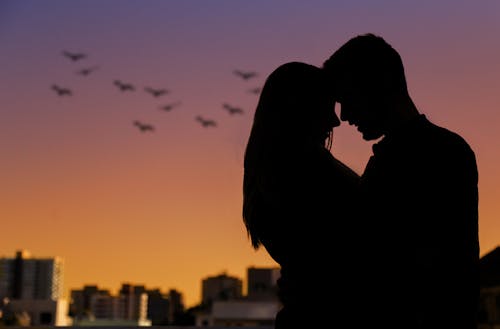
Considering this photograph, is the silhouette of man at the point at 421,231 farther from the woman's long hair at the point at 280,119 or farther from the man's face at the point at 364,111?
the woman's long hair at the point at 280,119

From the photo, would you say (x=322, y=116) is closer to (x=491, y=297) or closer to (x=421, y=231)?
(x=421, y=231)

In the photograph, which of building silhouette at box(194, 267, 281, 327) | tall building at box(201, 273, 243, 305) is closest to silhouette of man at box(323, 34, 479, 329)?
building silhouette at box(194, 267, 281, 327)

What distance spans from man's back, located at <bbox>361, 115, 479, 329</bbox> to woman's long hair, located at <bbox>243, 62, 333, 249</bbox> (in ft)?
1.07

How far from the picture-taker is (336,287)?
2.39 m

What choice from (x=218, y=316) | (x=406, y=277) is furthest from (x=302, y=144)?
(x=218, y=316)

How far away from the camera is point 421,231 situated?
228 cm

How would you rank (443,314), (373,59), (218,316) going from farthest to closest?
(218,316)
(373,59)
(443,314)

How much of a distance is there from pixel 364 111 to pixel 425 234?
17.1 inches

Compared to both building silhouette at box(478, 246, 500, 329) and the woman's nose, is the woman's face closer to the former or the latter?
the woman's nose

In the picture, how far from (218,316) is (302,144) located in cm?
11064

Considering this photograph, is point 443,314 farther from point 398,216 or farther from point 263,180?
point 263,180

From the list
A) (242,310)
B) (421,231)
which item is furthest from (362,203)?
(242,310)

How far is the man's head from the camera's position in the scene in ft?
8.16

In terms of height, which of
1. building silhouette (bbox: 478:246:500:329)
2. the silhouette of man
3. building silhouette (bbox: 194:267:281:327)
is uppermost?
building silhouette (bbox: 194:267:281:327)
